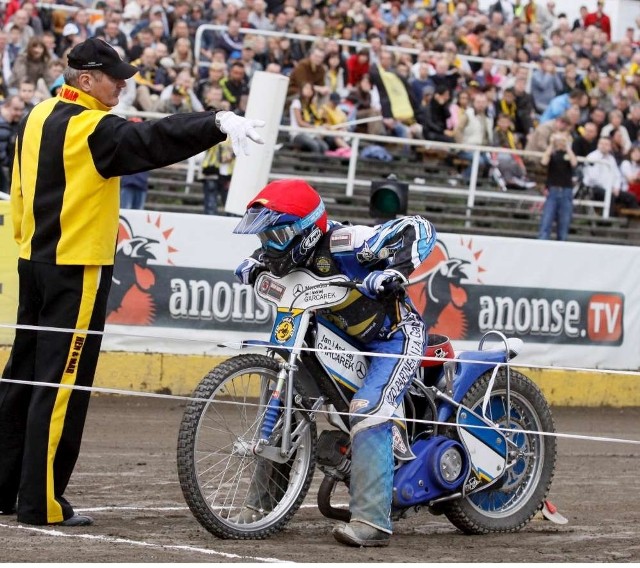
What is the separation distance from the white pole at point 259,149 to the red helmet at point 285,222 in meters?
5.99

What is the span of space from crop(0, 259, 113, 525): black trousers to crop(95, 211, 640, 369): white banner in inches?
191

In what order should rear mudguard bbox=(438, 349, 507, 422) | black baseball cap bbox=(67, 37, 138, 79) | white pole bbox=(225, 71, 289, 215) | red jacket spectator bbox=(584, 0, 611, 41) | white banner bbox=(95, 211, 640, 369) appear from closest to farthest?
black baseball cap bbox=(67, 37, 138, 79) < rear mudguard bbox=(438, 349, 507, 422) < white banner bbox=(95, 211, 640, 369) < white pole bbox=(225, 71, 289, 215) < red jacket spectator bbox=(584, 0, 611, 41)

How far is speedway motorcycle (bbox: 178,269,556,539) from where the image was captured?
276 inches

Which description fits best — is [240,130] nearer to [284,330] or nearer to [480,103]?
[284,330]

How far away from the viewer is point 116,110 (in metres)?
16.8

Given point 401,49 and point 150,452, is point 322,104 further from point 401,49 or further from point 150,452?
point 150,452

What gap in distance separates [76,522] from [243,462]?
884 mm

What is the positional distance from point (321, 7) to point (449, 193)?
4129 millimetres

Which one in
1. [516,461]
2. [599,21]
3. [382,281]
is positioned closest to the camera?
[382,281]

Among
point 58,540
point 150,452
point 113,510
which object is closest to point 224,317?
point 150,452

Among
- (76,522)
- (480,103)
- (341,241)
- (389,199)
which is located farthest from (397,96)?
(76,522)

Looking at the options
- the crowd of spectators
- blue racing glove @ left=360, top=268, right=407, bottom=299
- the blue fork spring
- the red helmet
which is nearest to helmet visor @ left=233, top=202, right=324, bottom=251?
the red helmet

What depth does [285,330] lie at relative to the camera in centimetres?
718

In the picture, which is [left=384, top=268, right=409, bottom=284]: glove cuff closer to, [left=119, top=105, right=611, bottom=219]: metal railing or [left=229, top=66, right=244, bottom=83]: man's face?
[left=119, top=105, right=611, bottom=219]: metal railing
